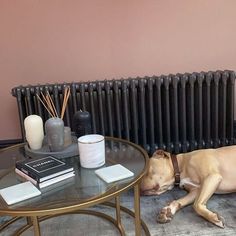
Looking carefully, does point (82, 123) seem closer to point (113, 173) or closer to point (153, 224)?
point (113, 173)

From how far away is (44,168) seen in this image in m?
1.38

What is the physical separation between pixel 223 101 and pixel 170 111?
0.37 m

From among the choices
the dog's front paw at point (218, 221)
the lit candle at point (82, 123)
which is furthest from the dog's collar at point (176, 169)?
the lit candle at point (82, 123)

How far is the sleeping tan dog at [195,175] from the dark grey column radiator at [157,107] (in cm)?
55

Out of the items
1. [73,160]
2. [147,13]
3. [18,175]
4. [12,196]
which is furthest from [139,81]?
[12,196]

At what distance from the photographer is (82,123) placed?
1680mm

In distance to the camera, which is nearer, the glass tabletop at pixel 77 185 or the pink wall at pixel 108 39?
the glass tabletop at pixel 77 185

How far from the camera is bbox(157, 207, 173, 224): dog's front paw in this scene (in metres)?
1.77

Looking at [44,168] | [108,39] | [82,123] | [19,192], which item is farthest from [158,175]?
[108,39]

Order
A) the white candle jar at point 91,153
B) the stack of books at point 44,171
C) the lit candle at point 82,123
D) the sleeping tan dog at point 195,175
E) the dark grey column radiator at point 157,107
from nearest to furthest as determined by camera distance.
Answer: the stack of books at point 44,171
the white candle jar at point 91,153
the lit candle at point 82,123
the sleeping tan dog at point 195,175
the dark grey column radiator at point 157,107

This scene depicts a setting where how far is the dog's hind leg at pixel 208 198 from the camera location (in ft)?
5.59

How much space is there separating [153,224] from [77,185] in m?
0.59

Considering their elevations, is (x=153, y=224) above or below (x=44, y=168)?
below

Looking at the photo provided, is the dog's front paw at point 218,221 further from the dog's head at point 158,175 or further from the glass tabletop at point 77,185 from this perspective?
the glass tabletop at point 77,185
